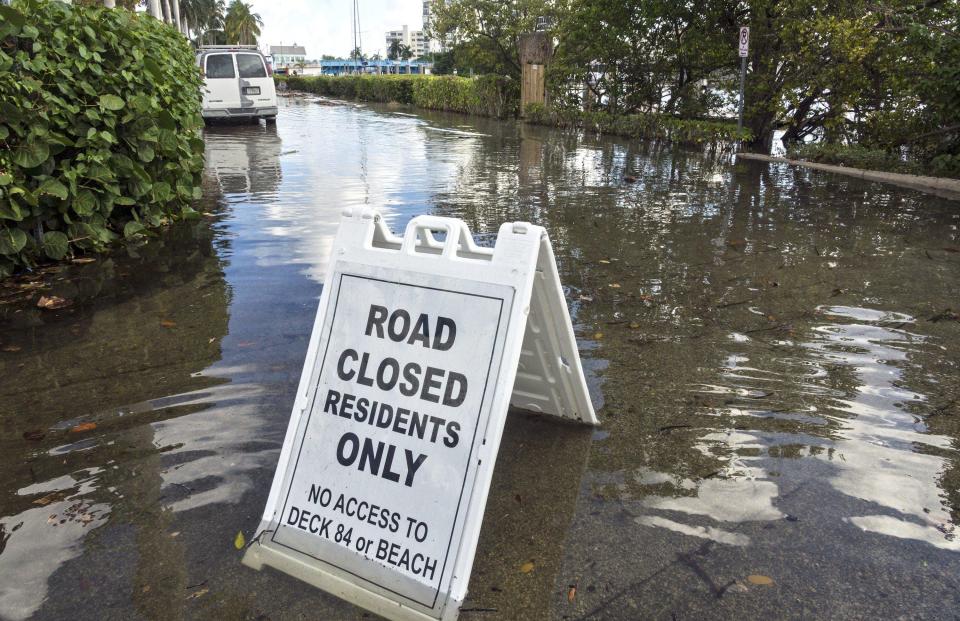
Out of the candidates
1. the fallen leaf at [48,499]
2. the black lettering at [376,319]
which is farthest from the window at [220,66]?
the black lettering at [376,319]

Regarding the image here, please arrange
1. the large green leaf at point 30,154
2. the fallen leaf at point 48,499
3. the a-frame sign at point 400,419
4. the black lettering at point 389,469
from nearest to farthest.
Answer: the a-frame sign at point 400,419
the black lettering at point 389,469
the fallen leaf at point 48,499
the large green leaf at point 30,154

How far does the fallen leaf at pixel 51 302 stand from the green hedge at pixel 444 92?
24.6 m

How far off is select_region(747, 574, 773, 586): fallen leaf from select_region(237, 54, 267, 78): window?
2029 centimetres

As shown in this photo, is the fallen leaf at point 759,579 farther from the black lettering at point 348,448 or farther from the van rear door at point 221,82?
the van rear door at point 221,82

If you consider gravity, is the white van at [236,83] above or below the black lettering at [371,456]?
above

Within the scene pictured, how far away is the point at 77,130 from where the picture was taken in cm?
543

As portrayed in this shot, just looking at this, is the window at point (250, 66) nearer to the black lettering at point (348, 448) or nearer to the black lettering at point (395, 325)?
the black lettering at point (395, 325)

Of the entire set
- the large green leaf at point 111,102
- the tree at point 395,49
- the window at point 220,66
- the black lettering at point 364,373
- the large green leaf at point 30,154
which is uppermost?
the tree at point 395,49

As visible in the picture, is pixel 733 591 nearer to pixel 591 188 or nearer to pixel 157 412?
pixel 157 412

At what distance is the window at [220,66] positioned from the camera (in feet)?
63.0

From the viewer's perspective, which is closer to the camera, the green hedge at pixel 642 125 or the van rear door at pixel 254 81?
the green hedge at pixel 642 125

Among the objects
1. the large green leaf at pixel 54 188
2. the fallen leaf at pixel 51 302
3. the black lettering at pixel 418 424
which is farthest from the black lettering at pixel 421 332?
the large green leaf at pixel 54 188

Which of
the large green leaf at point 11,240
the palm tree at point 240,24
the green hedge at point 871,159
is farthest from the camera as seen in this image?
the palm tree at point 240,24

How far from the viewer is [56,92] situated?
524 cm
